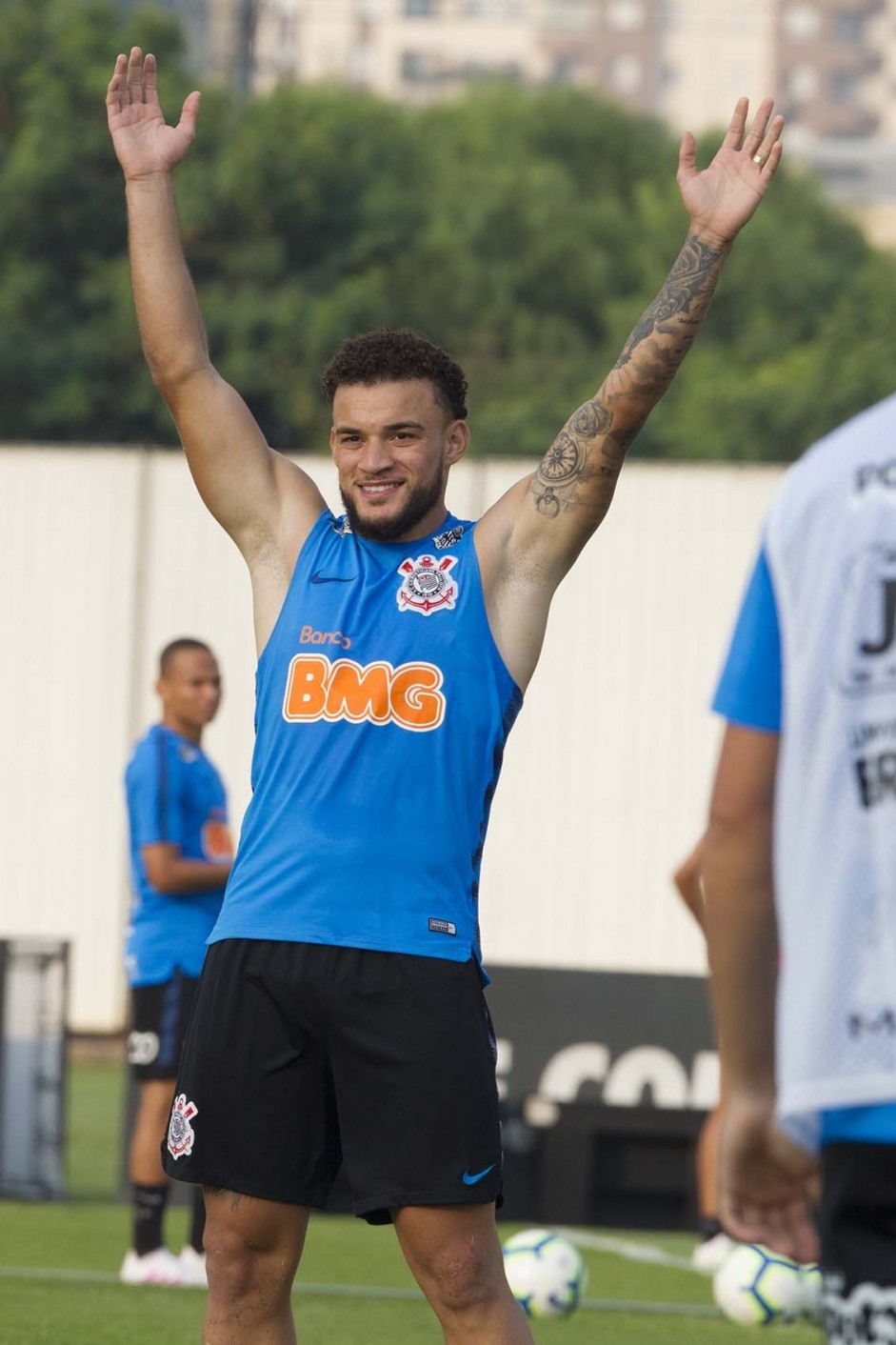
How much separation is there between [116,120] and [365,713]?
1.51 m

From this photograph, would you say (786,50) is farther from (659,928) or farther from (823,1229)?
(823,1229)

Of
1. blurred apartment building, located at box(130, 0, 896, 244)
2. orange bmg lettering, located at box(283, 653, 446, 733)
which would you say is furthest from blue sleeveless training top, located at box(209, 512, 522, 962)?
blurred apartment building, located at box(130, 0, 896, 244)

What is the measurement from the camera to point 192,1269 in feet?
28.1

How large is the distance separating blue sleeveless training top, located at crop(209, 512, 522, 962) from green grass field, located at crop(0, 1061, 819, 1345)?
334 cm

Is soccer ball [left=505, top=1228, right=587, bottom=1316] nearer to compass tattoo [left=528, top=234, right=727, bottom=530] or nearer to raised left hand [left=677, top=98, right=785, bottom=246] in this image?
compass tattoo [left=528, top=234, right=727, bottom=530]

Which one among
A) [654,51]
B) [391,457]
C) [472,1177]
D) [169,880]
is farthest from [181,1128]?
[654,51]

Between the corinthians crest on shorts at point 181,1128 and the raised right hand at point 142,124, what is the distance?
1.91 meters

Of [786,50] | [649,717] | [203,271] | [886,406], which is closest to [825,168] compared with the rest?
[786,50]

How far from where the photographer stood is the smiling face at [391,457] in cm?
453

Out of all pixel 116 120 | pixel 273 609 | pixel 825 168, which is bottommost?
pixel 273 609

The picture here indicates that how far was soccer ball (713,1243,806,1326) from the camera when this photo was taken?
8070 millimetres

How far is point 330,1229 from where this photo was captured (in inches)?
414

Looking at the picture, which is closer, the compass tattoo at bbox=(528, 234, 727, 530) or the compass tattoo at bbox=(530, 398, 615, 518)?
the compass tattoo at bbox=(528, 234, 727, 530)

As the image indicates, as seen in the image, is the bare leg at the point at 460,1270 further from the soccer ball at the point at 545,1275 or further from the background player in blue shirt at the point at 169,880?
the background player in blue shirt at the point at 169,880
